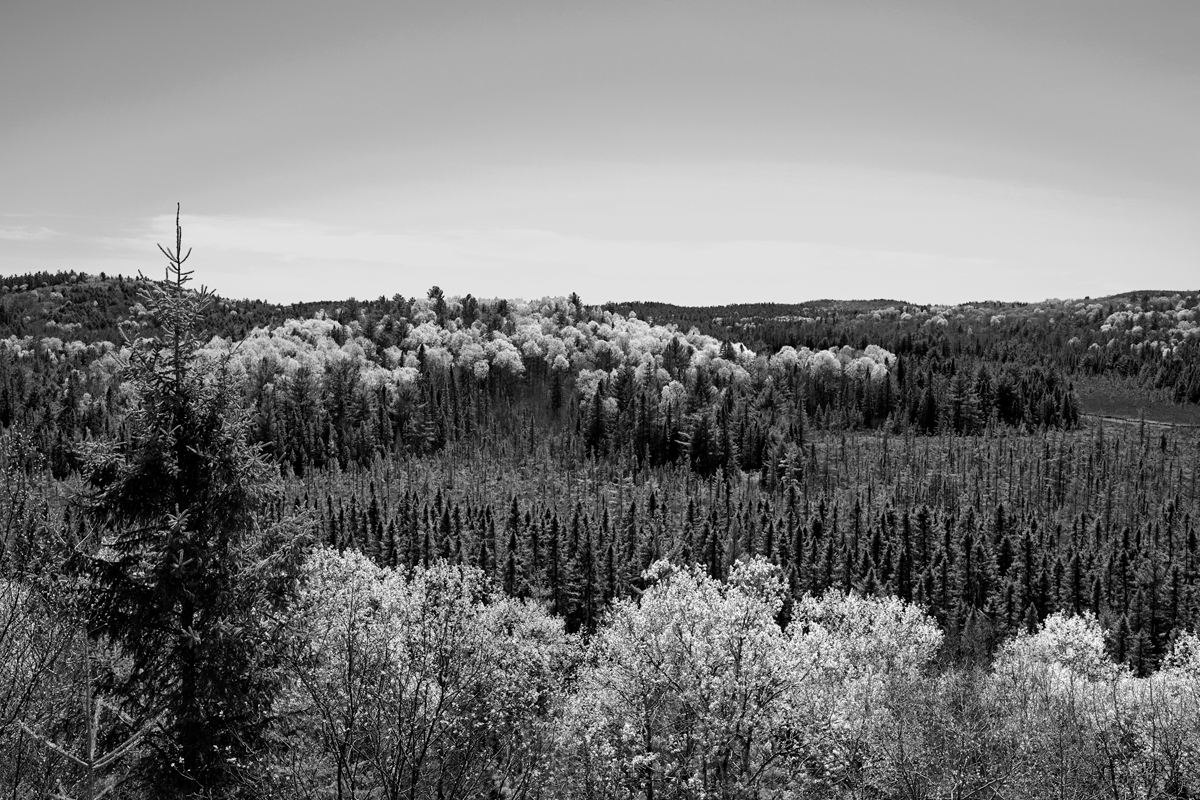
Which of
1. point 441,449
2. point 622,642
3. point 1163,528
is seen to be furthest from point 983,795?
point 441,449

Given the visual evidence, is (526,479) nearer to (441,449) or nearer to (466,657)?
(441,449)

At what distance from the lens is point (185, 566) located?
1460 centimetres

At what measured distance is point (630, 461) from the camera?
16612 centimetres

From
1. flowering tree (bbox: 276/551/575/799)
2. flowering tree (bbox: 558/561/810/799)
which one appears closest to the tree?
flowering tree (bbox: 276/551/575/799)

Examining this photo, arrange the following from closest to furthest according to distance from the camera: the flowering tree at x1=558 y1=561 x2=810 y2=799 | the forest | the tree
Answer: the forest, the tree, the flowering tree at x1=558 y1=561 x2=810 y2=799

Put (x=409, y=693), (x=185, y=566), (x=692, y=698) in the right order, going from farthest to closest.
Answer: (x=692, y=698), (x=409, y=693), (x=185, y=566)

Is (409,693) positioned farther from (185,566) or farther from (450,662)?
(185,566)

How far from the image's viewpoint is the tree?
1441cm

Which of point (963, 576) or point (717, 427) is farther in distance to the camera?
point (717, 427)

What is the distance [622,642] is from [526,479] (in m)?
127

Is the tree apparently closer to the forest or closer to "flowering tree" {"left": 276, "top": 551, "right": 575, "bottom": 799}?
the forest

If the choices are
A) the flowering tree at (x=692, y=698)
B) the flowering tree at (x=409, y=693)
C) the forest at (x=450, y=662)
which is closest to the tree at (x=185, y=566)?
the forest at (x=450, y=662)

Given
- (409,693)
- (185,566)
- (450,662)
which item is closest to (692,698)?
(409,693)

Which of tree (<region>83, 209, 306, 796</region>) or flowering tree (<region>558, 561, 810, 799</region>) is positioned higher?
tree (<region>83, 209, 306, 796</region>)
